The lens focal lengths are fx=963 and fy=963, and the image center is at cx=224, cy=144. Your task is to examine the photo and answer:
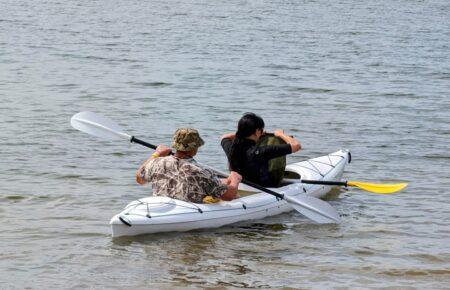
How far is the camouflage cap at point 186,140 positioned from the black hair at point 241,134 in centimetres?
86

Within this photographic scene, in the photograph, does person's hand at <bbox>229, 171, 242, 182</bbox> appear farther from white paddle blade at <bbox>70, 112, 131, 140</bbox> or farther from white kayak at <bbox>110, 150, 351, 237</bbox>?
white paddle blade at <bbox>70, 112, 131, 140</bbox>

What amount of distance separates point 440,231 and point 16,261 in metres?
4.13

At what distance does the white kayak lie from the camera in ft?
28.7

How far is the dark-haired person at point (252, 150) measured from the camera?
9547mm

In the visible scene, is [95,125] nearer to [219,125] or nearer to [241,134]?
[241,134]

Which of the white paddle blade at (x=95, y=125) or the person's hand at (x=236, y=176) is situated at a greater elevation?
the white paddle blade at (x=95, y=125)

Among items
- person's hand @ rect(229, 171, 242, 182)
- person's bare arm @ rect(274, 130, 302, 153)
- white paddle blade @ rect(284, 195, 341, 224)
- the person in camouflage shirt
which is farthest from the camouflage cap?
white paddle blade @ rect(284, 195, 341, 224)

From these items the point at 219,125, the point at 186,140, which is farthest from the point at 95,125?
the point at 219,125

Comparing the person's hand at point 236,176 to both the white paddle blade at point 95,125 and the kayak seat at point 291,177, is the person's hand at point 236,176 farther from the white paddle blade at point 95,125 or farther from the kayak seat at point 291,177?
the white paddle blade at point 95,125

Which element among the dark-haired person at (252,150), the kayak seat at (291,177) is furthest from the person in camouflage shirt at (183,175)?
the kayak seat at (291,177)

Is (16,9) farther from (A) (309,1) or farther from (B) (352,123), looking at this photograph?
(B) (352,123)

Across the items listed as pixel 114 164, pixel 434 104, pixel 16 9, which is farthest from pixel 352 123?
pixel 16 9

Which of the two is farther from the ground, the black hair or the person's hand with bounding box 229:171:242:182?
the black hair

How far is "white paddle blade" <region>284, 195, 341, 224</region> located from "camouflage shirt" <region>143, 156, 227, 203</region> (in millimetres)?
973
